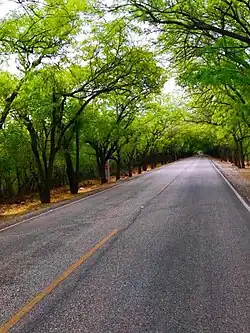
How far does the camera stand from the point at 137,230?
28.8 ft

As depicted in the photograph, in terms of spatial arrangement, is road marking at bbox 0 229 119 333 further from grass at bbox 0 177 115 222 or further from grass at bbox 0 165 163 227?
grass at bbox 0 177 115 222

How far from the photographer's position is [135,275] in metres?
5.45

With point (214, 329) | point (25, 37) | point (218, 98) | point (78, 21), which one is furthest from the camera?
point (218, 98)

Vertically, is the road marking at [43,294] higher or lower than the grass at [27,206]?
higher

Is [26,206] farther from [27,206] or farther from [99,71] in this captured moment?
[99,71]

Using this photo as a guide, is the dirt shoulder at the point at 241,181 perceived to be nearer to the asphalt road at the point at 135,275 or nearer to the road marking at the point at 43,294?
the asphalt road at the point at 135,275

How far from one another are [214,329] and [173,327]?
0.39 m

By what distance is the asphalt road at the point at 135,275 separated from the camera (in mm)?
3967

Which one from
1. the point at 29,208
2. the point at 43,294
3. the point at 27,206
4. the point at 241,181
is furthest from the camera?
the point at 241,181

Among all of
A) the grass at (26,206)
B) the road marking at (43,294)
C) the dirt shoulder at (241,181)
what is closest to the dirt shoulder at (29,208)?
the grass at (26,206)

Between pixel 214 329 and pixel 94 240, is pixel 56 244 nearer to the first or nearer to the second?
pixel 94 240

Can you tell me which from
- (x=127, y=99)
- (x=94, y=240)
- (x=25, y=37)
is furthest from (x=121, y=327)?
(x=127, y=99)

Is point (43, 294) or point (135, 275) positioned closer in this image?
point (43, 294)

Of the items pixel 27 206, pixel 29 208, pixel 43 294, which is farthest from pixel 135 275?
pixel 27 206
